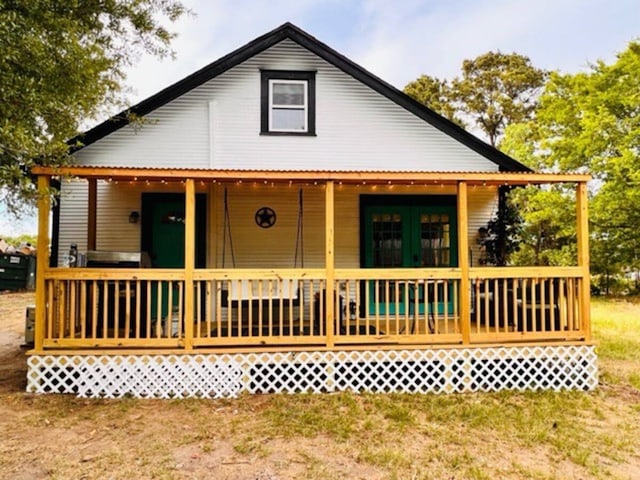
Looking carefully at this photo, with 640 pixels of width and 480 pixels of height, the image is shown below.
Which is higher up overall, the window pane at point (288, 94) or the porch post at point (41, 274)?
the window pane at point (288, 94)

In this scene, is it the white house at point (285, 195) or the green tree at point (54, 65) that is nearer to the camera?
the green tree at point (54, 65)

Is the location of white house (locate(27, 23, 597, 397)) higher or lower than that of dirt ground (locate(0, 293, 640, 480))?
higher

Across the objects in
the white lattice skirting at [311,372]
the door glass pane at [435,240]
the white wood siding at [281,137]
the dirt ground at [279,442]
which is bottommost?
the dirt ground at [279,442]

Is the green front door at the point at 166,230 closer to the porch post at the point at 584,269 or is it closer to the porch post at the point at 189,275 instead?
the porch post at the point at 189,275

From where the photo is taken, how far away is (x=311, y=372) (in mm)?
5590

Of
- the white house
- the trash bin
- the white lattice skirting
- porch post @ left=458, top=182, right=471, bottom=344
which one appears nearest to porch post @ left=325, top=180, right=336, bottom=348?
the white lattice skirting

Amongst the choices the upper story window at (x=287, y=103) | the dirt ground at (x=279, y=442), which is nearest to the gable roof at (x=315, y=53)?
the upper story window at (x=287, y=103)

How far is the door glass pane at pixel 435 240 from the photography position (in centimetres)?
841

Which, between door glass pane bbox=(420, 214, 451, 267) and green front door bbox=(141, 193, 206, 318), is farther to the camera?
door glass pane bbox=(420, 214, 451, 267)

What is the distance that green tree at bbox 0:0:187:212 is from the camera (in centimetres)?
495

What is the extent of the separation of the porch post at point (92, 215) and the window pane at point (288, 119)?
10.7ft

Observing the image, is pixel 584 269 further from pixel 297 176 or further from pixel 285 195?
pixel 285 195

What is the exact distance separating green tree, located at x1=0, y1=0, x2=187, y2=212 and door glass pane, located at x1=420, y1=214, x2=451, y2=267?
220 inches

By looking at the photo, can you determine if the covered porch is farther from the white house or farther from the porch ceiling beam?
the white house
